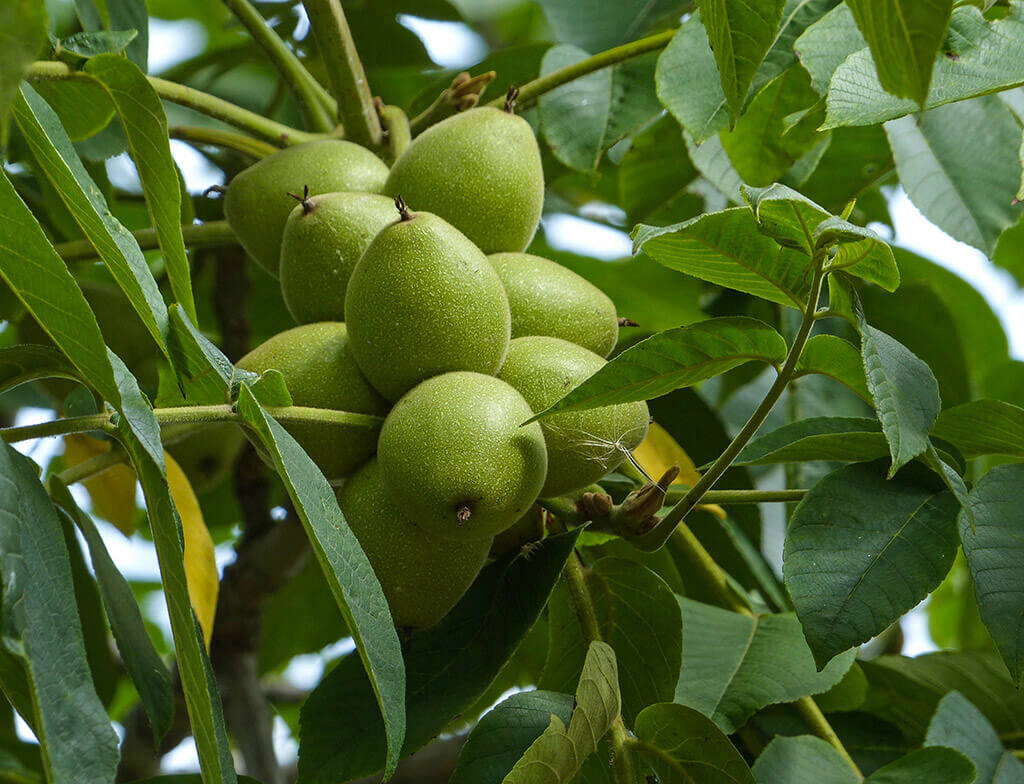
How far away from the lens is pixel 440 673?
101 centimetres

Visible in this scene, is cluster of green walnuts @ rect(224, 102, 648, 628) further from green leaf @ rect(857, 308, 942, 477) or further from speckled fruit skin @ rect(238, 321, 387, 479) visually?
green leaf @ rect(857, 308, 942, 477)

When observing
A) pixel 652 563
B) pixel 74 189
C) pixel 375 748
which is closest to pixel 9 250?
pixel 74 189

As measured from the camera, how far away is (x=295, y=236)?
1.05m

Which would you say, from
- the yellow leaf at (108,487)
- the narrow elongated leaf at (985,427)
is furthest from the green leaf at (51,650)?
the yellow leaf at (108,487)

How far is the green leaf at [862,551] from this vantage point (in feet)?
2.73

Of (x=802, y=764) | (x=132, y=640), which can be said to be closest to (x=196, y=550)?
(x=132, y=640)

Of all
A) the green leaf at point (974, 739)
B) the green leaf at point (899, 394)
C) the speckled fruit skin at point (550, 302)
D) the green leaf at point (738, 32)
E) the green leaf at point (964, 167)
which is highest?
the green leaf at point (738, 32)

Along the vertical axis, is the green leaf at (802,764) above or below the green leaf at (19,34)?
below

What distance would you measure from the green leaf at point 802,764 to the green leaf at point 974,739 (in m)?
0.10

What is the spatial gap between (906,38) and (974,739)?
0.81 m

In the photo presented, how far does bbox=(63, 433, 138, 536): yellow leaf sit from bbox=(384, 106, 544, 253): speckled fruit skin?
73 centimetres

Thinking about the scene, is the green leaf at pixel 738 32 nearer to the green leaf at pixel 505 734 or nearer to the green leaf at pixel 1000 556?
the green leaf at pixel 1000 556

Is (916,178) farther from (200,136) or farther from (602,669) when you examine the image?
(200,136)

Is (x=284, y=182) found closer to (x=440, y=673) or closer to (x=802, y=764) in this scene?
(x=440, y=673)
